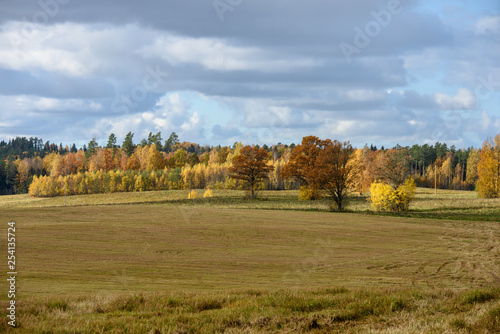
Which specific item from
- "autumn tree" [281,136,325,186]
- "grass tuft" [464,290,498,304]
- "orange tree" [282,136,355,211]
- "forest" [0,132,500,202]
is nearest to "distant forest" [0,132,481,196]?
"forest" [0,132,500,202]

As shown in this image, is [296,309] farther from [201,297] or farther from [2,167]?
[2,167]

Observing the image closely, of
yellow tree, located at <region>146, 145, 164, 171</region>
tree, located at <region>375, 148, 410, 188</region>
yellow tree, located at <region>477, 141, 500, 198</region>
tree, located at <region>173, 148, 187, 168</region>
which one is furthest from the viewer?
tree, located at <region>173, 148, 187, 168</region>

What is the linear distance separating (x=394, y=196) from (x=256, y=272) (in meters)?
42.9

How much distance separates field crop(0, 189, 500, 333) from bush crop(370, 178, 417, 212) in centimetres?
227

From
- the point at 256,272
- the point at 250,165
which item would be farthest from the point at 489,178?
the point at 256,272

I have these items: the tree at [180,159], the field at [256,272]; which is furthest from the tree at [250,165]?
the tree at [180,159]

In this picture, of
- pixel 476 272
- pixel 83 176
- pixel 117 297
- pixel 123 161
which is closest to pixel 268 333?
pixel 117 297

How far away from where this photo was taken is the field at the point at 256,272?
383 inches

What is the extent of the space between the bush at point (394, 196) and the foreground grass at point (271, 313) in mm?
50087

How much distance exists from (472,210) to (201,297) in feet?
195

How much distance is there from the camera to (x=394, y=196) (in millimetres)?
61125

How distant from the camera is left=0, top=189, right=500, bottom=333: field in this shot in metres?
9.73

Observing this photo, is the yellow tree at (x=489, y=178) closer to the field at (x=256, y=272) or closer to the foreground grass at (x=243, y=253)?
the field at (x=256, y=272)

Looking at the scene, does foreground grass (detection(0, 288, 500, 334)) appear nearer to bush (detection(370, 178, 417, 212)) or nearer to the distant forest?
bush (detection(370, 178, 417, 212))
